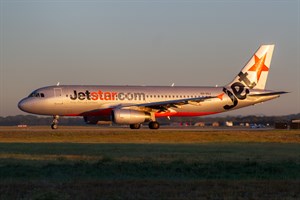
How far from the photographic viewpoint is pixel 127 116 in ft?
167

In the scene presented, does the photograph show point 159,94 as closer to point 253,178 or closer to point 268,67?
point 268,67

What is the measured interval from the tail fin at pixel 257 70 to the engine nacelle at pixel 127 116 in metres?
12.7

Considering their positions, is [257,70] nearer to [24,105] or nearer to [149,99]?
[149,99]

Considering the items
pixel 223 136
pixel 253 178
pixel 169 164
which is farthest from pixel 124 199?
pixel 223 136

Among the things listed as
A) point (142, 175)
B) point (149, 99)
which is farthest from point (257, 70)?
point (142, 175)

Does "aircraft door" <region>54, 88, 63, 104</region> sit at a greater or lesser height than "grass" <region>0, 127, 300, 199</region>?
greater

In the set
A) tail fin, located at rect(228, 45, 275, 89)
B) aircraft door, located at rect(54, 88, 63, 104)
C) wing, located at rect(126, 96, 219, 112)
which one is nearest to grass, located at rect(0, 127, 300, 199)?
aircraft door, located at rect(54, 88, 63, 104)

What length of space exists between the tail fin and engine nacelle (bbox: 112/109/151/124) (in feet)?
41.6

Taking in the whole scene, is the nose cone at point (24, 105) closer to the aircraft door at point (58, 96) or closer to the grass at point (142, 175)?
the aircraft door at point (58, 96)

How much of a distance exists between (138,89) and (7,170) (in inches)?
1426

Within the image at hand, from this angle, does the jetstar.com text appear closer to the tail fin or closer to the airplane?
the airplane

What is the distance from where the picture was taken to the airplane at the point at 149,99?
5234 centimetres

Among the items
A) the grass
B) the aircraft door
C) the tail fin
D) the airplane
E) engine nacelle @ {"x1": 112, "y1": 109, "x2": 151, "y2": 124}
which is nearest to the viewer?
the grass

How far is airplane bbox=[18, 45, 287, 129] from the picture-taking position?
52344 millimetres
